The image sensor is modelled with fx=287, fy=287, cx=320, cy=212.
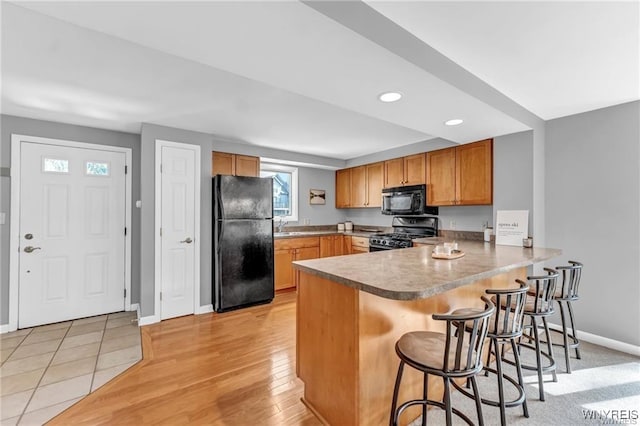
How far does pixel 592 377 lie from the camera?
2.22m

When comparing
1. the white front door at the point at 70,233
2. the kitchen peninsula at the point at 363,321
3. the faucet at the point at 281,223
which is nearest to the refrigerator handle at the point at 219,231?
the white front door at the point at 70,233

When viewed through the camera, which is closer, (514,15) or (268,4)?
(268,4)

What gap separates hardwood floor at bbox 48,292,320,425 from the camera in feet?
5.86

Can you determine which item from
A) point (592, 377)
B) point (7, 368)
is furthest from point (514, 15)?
point (7, 368)

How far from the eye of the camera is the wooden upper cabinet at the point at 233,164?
405cm

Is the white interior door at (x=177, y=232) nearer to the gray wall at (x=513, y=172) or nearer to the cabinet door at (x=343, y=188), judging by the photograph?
the cabinet door at (x=343, y=188)

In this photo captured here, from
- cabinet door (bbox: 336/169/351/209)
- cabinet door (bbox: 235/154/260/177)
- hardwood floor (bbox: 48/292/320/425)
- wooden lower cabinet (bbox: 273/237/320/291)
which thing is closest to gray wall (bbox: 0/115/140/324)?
hardwood floor (bbox: 48/292/320/425)

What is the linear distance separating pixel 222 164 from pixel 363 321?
3.32 metres

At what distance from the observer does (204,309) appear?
3.67 meters

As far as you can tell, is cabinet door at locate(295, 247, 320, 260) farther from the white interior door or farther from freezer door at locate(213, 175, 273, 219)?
the white interior door

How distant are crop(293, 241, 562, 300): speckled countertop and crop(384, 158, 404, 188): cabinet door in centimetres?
239

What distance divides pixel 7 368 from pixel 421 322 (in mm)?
3277

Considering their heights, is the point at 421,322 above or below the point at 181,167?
below

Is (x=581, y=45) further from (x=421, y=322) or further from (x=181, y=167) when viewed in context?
(x=181, y=167)
